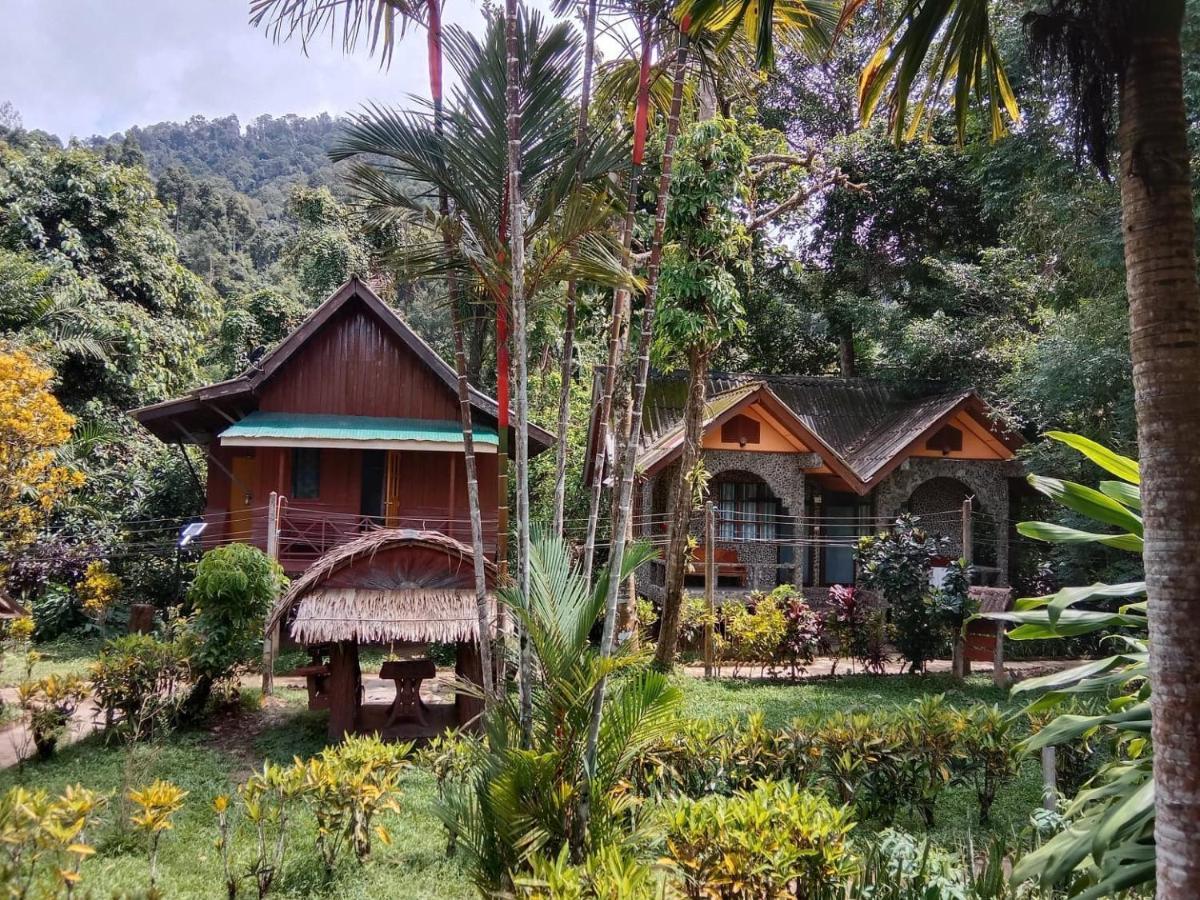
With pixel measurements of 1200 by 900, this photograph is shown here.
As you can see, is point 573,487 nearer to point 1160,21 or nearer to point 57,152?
point 57,152

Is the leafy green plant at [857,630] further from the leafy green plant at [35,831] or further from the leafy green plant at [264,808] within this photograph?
the leafy green plant at [35,831]

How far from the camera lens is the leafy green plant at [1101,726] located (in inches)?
123

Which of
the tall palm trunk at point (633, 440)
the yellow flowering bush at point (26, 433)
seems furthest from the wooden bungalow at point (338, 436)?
the tall palm trunk at point (633, 440)

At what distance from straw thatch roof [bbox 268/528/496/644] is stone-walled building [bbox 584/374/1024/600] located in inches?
253

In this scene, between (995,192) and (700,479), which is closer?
(700,479)

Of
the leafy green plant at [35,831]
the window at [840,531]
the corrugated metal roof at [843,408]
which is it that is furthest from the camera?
the window at [840,531]

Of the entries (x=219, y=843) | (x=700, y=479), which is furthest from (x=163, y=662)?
(x=700, y=479)

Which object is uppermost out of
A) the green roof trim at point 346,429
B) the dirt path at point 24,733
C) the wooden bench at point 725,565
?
the green roof trim at point 346,429

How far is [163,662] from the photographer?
850 centimetres

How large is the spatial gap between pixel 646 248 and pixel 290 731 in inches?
308

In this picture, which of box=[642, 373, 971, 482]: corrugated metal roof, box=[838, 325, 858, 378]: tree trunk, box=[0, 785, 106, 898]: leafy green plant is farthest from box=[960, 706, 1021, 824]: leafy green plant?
box=[838, 325, 858, 378]: tree trunk

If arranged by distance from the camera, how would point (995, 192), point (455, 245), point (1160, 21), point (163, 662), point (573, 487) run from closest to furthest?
point (1160, 21) → point (455, 245) → point (163, 662) → point (995, 192) → point (573, 487)

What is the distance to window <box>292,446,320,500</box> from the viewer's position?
15211 mm

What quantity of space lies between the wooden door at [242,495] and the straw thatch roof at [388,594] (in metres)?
7.06
